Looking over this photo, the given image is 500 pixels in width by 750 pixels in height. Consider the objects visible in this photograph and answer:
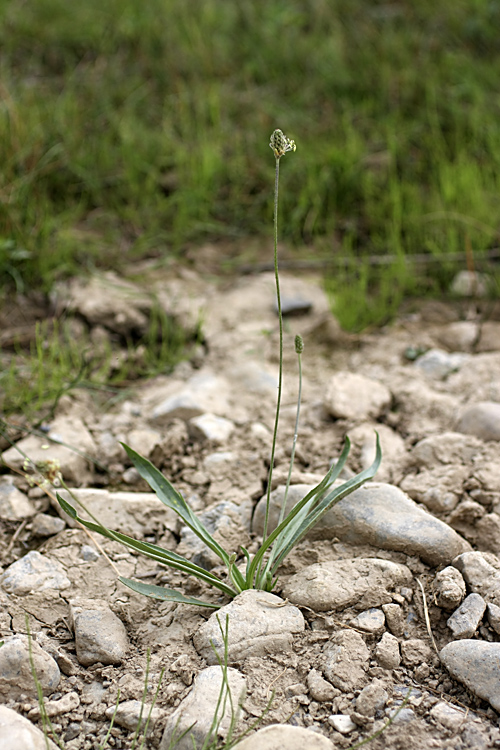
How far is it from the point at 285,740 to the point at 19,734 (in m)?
0.51

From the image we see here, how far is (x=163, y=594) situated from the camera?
1603mm

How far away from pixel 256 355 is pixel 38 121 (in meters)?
1.88

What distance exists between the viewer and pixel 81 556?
184cm

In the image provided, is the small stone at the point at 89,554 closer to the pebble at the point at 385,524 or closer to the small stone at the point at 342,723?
the pebble at the point at 385,524

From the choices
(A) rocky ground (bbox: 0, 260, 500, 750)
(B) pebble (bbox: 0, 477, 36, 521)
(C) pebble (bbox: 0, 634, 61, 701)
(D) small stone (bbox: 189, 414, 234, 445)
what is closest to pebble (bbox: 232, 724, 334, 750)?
(A) rocky ground (bbox: 0, 260, 500, 750)

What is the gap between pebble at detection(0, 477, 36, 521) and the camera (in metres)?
1.97

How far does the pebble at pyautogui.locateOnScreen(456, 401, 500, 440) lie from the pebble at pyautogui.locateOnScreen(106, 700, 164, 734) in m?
1.33

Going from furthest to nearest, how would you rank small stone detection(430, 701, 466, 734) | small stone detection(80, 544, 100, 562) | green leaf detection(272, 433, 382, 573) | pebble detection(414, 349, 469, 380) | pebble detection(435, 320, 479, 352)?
1. pebble detection(435, 320, 479, 352)
2. pebble detection(414, 349, 469, 380)
3. small stone detection(80, 544, 100, 562)
4. green leaf detection(272, 433, 382, 573)
5. small stone detection(430, 701, 466, 734)

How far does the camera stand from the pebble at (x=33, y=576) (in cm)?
171

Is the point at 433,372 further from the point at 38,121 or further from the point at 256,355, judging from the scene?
the point at 38,121

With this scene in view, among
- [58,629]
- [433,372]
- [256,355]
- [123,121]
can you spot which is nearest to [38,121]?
[123,121]

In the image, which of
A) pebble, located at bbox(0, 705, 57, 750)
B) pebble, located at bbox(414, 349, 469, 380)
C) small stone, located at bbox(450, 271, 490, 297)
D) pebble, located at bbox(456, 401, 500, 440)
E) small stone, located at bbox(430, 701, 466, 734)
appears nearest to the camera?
pebble, located at bbox(0, 705, 57, 750)

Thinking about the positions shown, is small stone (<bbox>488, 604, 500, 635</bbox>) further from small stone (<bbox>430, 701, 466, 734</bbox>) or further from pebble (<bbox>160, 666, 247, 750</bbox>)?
pebble (<bbox>160, 666, 247, 750</bbox>)

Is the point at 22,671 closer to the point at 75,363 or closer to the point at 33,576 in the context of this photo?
the point at 33,576
